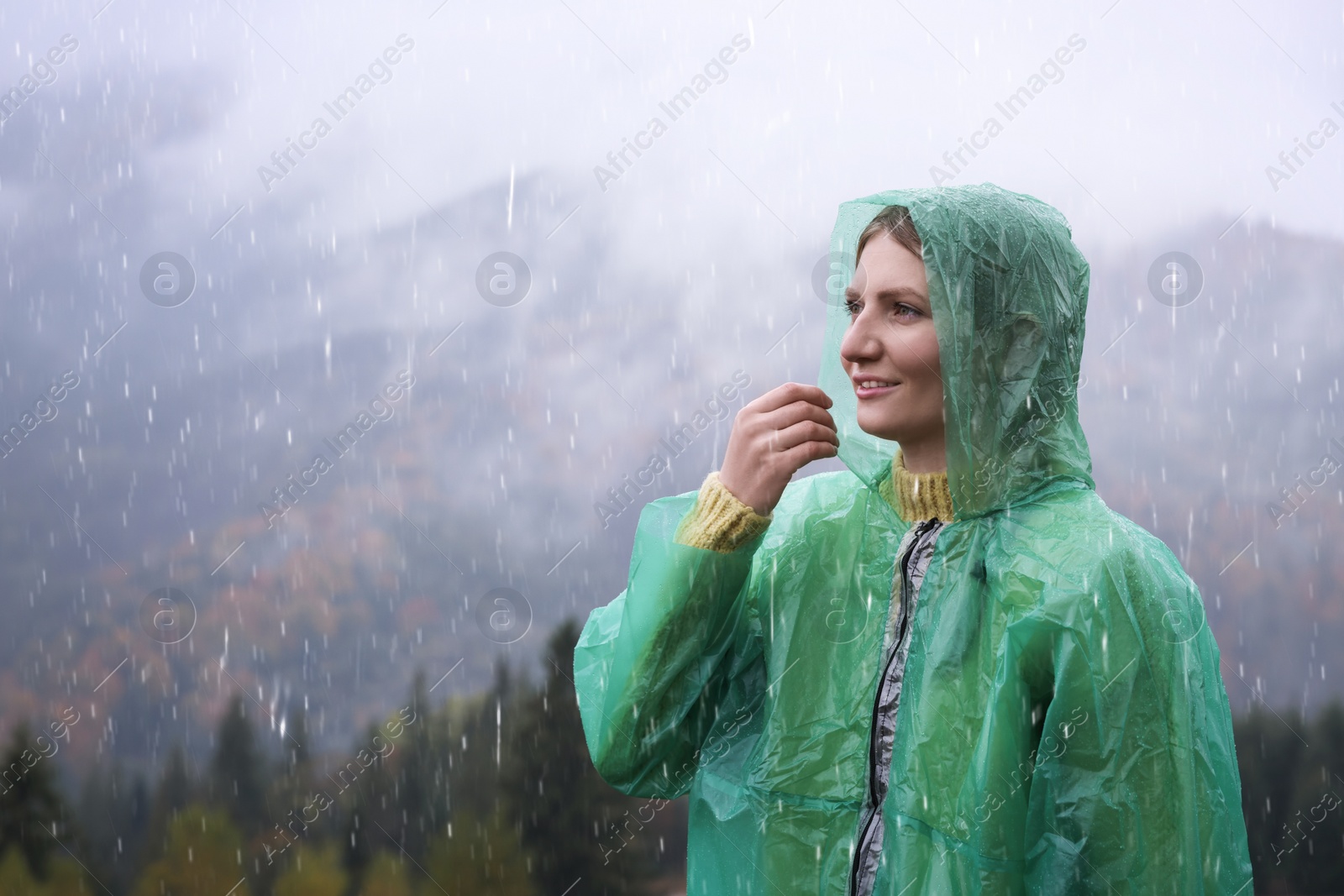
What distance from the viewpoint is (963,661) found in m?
1.10

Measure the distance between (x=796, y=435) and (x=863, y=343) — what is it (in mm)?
116

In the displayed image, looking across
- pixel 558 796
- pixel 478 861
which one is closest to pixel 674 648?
pixel 558 796

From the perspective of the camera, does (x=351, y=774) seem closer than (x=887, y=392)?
No

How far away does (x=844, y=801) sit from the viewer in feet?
3.79

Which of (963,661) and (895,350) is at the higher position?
(895,350)

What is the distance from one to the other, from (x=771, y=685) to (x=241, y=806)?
8.56 feet

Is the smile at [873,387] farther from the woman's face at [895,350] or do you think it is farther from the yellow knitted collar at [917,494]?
the yellow knitted collar at [917,494]

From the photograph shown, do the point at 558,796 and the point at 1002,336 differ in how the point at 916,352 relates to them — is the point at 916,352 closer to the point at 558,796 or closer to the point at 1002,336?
the point at 1002,336

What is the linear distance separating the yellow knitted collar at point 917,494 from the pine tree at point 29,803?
2970mm

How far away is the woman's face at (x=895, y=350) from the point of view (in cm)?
113

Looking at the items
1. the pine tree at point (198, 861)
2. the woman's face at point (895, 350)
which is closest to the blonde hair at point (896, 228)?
the woman's face at point (895, 350)

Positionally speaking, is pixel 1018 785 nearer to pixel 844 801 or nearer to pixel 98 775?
pixel 844 801

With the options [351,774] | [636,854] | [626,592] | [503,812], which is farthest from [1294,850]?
[626,592]

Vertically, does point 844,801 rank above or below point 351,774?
above
